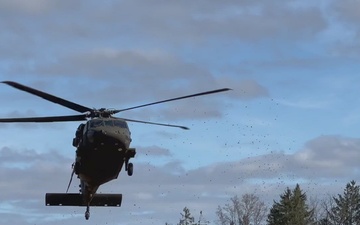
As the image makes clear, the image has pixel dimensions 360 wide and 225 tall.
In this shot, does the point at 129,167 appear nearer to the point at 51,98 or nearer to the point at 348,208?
the point at 51,98

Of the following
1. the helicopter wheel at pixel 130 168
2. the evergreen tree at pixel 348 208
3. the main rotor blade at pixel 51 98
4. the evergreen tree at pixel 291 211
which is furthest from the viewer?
the evergreen tree at pixel 348 208

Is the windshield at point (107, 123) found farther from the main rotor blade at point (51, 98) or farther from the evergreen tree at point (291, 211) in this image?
the evergreen tree at point (291, 211)

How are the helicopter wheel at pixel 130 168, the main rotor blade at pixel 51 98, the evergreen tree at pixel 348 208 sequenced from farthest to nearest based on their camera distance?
the evergreen tree at pixel 348 208
the helicopter wheel at pixel 130 168
the main rotor blade at pixel 51 98

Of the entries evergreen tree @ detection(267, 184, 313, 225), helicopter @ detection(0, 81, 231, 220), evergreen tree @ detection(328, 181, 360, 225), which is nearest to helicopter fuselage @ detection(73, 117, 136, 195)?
helicopter @ detection(0, 81, 231, 220)

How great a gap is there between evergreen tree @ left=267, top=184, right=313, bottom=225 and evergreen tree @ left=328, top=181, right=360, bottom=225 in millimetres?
28610

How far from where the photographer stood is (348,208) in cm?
11912

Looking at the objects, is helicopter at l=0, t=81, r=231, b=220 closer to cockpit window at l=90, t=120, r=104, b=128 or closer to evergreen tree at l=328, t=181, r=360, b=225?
cockpit window at l=90, t=120, r=104, b=128

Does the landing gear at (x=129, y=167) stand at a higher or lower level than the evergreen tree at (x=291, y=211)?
lower

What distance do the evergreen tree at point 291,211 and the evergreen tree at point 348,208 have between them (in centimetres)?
2861

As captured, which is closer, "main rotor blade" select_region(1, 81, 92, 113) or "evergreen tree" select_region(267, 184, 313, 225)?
"main rotor blade" select_region(1, 81, 92, 113)

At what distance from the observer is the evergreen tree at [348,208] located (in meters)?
117

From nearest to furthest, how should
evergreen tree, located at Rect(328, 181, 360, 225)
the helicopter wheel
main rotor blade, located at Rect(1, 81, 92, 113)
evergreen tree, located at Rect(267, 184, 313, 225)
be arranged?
main rotor blade, located at Rect(1, 81, 92, 113) < the helicopter wheel < evergreen tree, located at Rect(267, 184, 313, 225) < evergreen tree, located at Rect(328, 181, 360, 225)

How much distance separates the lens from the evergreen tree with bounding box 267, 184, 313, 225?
87.5 m

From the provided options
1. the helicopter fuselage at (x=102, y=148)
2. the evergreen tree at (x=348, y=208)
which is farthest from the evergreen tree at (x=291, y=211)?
the helicopter fuselage at (x=102, y=148)
